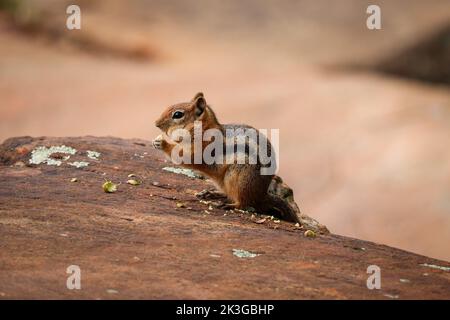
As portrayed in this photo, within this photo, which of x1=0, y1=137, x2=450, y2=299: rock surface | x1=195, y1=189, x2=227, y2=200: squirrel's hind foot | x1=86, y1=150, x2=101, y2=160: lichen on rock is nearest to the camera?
x1=0, y1=137, x2=450, y2=299: rock surface

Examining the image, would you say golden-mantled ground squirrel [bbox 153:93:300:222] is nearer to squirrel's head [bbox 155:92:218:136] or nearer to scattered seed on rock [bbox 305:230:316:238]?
squirrel's head [bbox 155:92:218:136]

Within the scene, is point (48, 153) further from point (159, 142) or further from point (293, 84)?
point (293, 84)

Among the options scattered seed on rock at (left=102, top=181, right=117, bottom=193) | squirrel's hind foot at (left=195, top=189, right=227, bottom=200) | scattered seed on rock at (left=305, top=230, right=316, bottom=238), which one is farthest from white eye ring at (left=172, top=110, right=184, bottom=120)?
scattered seed on rock at (left=305, top=230, right=316, bottom=238)

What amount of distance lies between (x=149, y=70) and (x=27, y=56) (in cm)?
447

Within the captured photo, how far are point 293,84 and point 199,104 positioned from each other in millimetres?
17407

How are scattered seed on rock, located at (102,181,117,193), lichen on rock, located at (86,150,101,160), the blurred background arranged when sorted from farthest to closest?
the blurred background → lichen on rock, located at (86,150,101,160) → scattered seed on rock, located at (102,181,117,193)

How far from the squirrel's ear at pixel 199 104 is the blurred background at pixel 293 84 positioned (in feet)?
35.0

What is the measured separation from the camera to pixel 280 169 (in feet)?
74.1

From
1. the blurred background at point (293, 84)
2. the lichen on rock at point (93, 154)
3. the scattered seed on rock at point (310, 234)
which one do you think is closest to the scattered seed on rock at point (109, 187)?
the lichen on rock at point (93, 154)

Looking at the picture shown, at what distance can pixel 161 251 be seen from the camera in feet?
24.2

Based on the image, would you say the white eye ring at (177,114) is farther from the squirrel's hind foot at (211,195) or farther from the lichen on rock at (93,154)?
the lichen on rock at (93,154)

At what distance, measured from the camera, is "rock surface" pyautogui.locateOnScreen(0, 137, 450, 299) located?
21.4ft

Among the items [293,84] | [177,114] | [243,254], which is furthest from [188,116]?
[293,84]

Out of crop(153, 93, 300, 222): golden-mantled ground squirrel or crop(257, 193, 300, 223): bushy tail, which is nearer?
crop(153, 93, 300, 222): golden-mantled ground squirrel
